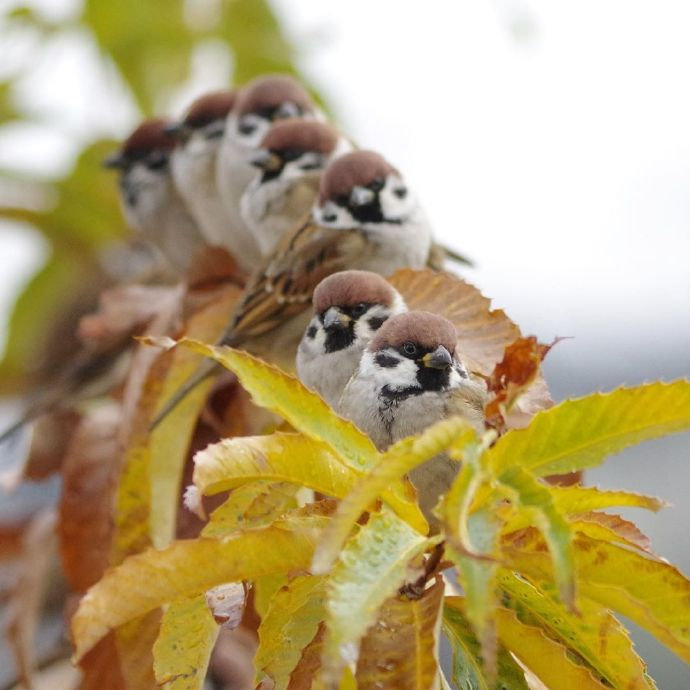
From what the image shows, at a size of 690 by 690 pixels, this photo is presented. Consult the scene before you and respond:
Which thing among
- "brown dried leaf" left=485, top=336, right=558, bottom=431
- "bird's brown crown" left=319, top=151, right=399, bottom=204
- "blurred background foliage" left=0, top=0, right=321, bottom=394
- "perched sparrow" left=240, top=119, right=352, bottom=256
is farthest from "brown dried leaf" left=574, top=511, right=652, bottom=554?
"blurred background foliage" left=0, top=0, right=321, bottom=394

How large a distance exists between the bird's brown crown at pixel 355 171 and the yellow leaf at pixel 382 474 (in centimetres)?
126

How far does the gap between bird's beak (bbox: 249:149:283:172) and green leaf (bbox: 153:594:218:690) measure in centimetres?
134

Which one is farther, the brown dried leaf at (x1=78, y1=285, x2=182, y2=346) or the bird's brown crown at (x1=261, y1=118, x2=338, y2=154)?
the bird's brown crown at (x1=261, y1=118, x2=338, y2=154)

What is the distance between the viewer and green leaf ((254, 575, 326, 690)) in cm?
→ 102

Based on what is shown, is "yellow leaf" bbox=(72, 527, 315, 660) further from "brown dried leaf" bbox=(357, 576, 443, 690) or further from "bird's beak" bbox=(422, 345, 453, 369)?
"bird's beak" bbox=(422, 345, 453, 369)

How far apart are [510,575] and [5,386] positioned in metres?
3.09

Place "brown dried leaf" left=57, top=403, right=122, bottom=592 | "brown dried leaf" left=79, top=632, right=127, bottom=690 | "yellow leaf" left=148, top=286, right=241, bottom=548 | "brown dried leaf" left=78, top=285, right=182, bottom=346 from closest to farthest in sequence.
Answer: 1. "brown dried leaf" left=79, top=632, right=127, bottom=690
2. "yellow leaf" left=148, top=286, right=241, bottom=548
3. "brown dried leaf" left=57, top=403, right=122, bottom=592
4. "brown dried leaf" left=78, top=285, right=182, bottom=346

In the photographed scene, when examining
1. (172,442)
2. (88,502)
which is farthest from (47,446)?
(172,442)

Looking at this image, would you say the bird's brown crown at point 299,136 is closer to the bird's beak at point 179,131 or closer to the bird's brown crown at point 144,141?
the bird's beak at point 179,131

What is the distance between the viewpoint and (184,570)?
37.6 inches

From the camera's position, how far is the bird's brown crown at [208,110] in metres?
2.58

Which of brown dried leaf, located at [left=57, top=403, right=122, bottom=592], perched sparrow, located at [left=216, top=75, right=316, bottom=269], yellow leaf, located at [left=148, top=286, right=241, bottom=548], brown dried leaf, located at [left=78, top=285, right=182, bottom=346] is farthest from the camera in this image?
perched sparrow, located at [left=216, top=75, right=316, bottom=269]

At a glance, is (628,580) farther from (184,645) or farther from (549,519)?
(184,645)

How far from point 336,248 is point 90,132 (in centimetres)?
205
